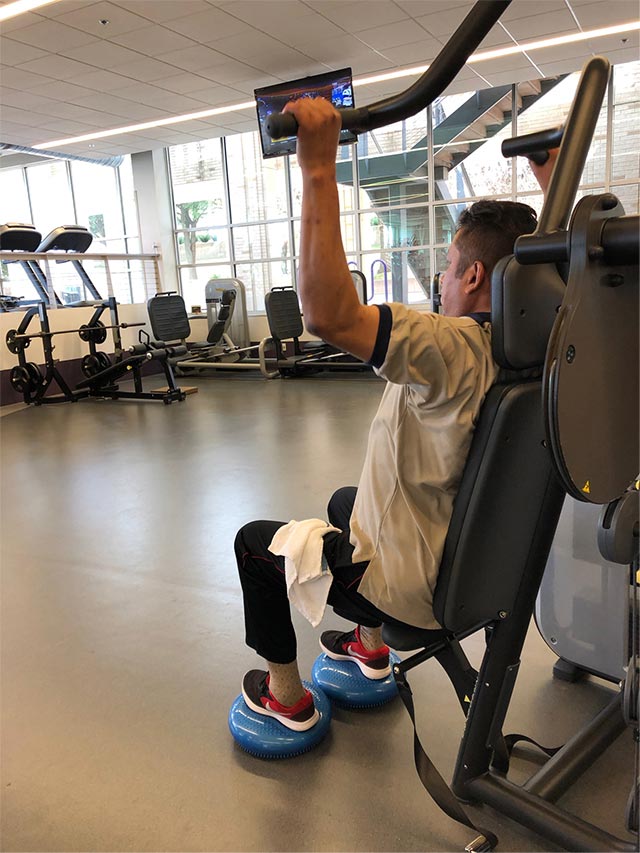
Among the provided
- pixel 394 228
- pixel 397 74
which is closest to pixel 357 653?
pixel 397 74

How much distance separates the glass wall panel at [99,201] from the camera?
11852 millimetres

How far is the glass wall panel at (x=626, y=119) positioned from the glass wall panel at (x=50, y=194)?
9.41 metres

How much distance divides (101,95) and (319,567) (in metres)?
7.54

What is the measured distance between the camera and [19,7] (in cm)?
504

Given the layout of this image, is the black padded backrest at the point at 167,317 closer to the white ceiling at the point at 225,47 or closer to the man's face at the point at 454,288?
the white ceiling at the point at 225,47

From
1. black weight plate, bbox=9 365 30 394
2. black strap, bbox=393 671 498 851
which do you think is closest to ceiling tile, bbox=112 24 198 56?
A: black weight plate, bbox=9 365 30 394

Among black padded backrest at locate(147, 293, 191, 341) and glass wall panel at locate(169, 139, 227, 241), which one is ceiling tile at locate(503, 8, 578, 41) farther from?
glass wall panel at locate(169, 139, 227, 241)

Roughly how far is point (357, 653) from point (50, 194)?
42.9 ft

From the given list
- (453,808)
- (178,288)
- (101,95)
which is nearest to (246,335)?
(178,288)

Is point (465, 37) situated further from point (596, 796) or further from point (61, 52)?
point (61, 52)

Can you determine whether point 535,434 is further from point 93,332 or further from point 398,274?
point 398,274

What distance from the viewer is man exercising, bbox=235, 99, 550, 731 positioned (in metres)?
1.02

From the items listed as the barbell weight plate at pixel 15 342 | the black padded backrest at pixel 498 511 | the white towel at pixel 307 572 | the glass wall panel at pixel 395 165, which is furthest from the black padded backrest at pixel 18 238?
the black padded backrest at pixel 498 511

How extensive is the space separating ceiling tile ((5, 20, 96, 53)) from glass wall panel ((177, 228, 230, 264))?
482cm
